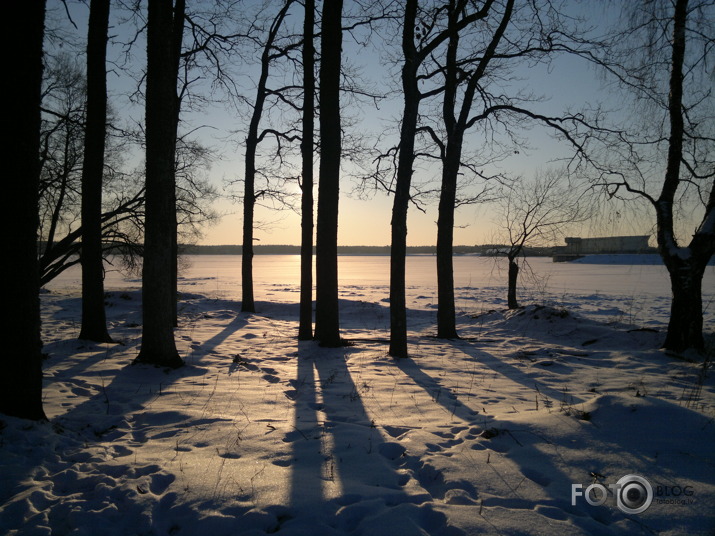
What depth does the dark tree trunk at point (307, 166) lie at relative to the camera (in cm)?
879

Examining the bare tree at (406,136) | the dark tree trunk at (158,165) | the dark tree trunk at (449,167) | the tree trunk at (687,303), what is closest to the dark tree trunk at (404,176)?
the bare tree at (406,136)

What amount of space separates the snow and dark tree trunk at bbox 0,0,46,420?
37 cm

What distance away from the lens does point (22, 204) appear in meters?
3.25

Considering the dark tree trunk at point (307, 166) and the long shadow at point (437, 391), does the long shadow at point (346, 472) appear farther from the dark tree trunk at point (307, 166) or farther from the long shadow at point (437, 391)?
the dark tree trunk at point (307, 166)

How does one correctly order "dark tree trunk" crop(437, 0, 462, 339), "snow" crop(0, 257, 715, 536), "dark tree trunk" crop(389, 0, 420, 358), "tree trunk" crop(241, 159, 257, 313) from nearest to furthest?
1. "snow" crop(0, 257, 715, 536)
2. "dark tree trunk" crop(389, 0, 420, 358)
3. "dark tree trunk" crop(437, 0, 462, 339)
4. "tree trunk" crop(241, 159, 257, 313)

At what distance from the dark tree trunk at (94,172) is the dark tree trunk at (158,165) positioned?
261 centimetres

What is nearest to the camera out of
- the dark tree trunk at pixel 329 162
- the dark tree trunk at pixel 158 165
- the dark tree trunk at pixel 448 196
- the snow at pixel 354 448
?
the snow at pixel 354 448

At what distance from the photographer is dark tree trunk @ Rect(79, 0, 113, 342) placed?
742 centimetres

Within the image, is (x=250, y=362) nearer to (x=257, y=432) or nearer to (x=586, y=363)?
(x=257, y=432)

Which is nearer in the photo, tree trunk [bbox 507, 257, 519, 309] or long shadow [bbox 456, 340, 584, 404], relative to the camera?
long shadow [bbox 456, 340, 584, 404]

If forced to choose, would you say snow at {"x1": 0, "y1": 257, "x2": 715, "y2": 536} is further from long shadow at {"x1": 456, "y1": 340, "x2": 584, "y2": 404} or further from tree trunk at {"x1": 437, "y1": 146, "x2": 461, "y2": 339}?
tree trunk at {"x1": 437, "y1": 146, "x2": 461, "y2": 339}

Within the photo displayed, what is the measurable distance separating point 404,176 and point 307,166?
3.04m

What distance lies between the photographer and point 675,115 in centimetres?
720

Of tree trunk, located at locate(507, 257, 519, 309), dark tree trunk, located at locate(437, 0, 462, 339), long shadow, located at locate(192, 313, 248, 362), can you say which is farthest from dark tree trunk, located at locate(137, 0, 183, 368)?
tree trunk, located at locate(507, 257, 519, 309)
